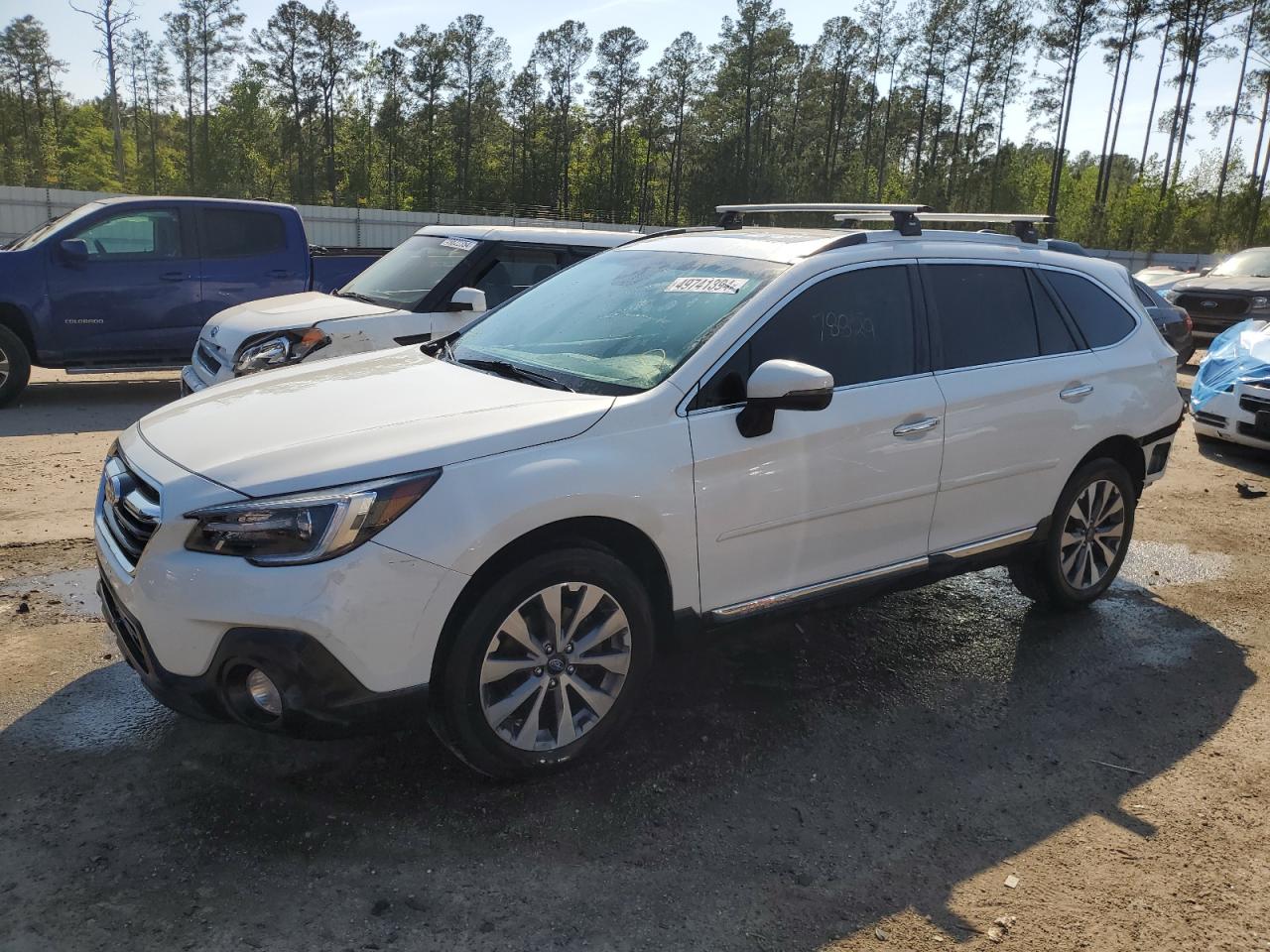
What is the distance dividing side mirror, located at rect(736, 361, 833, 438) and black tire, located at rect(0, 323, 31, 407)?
27.3 ft

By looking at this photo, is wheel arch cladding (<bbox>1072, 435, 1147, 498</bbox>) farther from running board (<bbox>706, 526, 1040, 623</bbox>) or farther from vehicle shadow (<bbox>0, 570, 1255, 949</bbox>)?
vehicle shadow (<bbox>0, 570, 1255, 949</bbox>)

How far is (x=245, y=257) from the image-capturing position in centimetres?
1021

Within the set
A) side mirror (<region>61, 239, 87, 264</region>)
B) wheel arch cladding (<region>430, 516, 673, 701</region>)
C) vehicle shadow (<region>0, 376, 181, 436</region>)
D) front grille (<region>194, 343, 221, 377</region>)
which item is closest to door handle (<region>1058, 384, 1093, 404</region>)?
wheel arch cladding (<region>430, 516, 673, 701</region>)

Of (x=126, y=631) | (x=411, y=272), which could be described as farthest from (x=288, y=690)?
(x=411, y=272)

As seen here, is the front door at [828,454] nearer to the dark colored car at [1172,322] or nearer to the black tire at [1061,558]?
the black tire at [1061,558]

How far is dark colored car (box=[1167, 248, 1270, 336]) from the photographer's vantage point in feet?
47.5

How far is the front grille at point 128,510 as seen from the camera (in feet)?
9.80

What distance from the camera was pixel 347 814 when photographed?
3.07m

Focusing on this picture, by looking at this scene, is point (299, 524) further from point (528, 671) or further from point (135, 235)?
point (135, 235)

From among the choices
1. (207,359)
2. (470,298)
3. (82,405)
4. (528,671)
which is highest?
(470,298)

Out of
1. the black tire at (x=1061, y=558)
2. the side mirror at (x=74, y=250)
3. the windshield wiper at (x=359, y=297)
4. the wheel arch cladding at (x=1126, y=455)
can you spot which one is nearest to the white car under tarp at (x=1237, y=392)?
the wheel arch cladding at (x=1126, y=455)

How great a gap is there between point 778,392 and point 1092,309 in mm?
2423

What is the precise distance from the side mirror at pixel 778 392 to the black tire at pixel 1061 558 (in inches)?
74.6

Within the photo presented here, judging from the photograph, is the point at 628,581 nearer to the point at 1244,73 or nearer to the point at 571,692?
the point at 571,692
